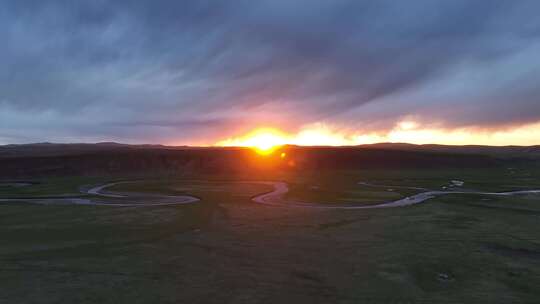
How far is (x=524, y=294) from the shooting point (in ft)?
82.4

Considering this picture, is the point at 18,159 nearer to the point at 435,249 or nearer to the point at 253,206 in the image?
the point at 253,206

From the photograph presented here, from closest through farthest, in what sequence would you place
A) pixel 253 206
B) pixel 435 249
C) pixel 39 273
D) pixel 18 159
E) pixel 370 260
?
pixel 39 273 < pixel 370 260 < pixel 435 249 < pixel 253 206 < pixel 18 159

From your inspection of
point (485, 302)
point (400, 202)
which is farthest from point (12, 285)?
point (400, 202)

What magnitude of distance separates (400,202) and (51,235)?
1930 inches

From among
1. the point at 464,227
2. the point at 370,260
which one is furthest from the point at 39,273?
the point at 464,227

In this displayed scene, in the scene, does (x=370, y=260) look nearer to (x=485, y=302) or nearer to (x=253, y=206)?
(x=485, y=302)

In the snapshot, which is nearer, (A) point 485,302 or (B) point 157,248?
(A) point 485,302

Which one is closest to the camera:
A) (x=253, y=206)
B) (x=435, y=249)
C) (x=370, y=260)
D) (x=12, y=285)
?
(x=12, y=285)

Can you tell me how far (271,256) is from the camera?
111 ft

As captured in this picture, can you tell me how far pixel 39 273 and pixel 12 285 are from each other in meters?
2.35

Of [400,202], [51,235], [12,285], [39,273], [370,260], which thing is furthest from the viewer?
[400,202]

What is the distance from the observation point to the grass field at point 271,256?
25.5 metres

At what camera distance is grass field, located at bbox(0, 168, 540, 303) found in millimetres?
25516

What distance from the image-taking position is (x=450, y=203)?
6619 cm
